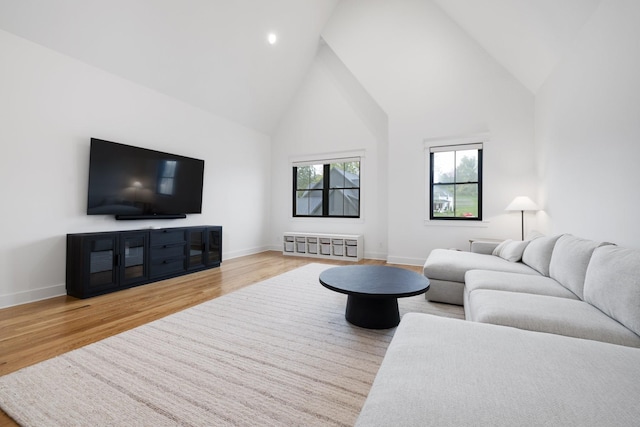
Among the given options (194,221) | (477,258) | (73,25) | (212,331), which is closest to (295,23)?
(73,25)

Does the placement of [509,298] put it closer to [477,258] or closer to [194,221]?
[477,258]

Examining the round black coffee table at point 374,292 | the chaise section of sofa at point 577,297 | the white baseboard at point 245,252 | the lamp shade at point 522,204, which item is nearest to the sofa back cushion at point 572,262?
the chaise section of sofa at point 577,297

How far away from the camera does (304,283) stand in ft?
12.1

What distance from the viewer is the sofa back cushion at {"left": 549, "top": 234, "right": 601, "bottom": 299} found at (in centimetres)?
192

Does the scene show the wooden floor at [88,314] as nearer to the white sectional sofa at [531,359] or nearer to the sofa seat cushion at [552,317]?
the white sectional sofa at [531,359]

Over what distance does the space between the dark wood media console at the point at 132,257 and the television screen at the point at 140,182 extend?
394 mm

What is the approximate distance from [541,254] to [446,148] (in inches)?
106

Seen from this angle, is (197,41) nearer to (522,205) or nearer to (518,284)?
(518,284)

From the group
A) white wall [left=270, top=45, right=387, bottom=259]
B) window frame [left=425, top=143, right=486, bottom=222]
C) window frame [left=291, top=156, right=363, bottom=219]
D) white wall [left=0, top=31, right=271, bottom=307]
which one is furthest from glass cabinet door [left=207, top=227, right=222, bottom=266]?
window frame [left=425, top=143, right=486, bottom=222]

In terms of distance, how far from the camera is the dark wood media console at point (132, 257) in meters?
3.07

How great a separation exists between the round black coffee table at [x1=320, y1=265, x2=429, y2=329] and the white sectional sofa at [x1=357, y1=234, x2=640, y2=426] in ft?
1.64

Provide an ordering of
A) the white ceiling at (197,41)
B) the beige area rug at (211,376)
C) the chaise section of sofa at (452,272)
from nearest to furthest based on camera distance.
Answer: the beige area rug at (211,376) → the chaise section of sofa at (452,272) → the white ceiling at (197,41)

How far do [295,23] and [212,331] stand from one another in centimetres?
493

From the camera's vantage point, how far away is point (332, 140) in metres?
5.96
